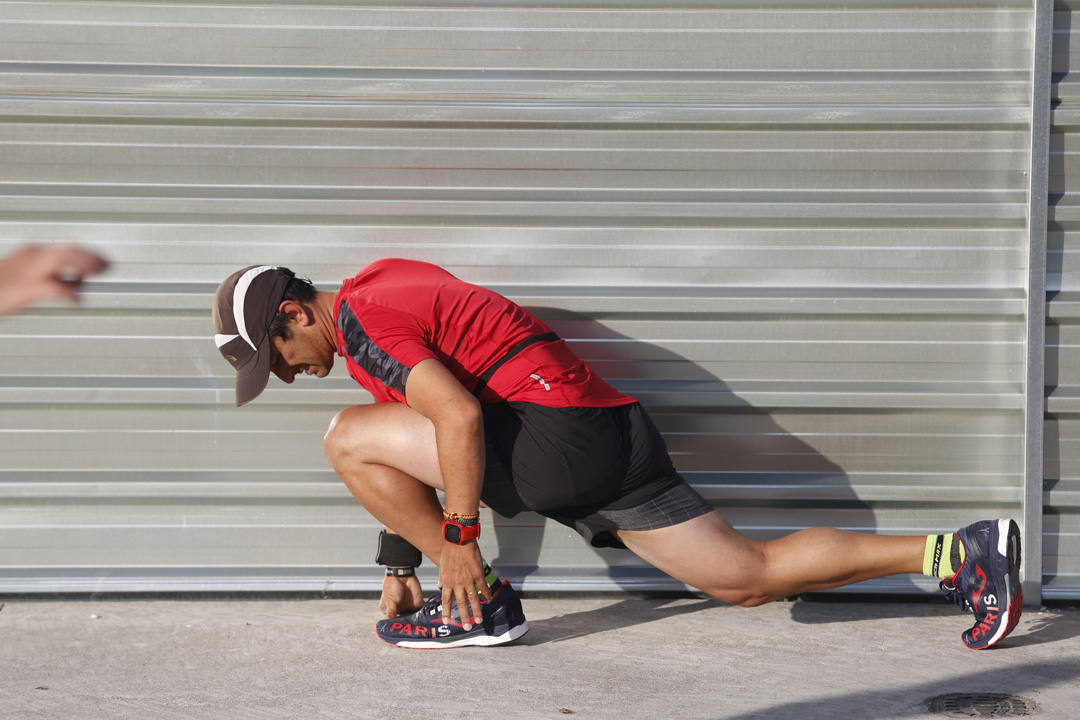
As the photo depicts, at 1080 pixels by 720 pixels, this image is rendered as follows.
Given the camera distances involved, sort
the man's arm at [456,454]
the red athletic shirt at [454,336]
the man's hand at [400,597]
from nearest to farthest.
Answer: the man's arm at [456,454] < the red athletic shirt at [454,336] < the man's hand at [400,597]

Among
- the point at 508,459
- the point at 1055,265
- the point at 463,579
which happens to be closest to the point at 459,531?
the point at 463,579

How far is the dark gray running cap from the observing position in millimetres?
2955

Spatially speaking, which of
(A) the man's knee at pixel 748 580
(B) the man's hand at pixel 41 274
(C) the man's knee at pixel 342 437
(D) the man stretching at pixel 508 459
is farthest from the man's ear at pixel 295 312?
(A) the man's knee at pixel 748 580

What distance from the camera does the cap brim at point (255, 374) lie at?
301 cm

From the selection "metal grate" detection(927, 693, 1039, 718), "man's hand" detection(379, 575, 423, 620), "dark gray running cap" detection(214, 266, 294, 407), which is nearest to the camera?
"metal grate" detection(927, 693, 1039, 718)

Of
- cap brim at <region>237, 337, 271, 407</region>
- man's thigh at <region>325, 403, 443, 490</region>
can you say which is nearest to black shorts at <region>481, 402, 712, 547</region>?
man's thigh at <region>325, 403, 443, 490</region>

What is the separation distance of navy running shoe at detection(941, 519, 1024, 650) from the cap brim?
201 centimetres

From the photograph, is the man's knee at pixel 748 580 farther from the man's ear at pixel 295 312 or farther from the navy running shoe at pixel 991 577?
the man's ear at pixel 295 312

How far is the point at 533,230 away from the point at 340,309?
2.65 feet

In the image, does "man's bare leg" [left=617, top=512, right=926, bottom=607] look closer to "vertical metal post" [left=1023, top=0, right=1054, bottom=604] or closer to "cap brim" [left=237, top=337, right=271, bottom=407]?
"vertical metal post" [left=1023, top=0, right=1054, bottom=604]

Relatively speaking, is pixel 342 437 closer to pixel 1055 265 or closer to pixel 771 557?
pixel 771 557

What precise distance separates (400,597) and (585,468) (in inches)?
31.9

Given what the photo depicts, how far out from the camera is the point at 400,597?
3.29 metres

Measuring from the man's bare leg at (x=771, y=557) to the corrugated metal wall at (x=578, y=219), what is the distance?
460 mm
